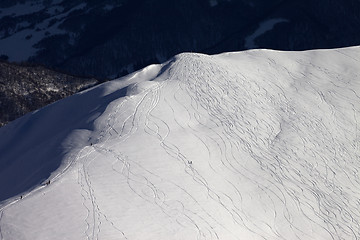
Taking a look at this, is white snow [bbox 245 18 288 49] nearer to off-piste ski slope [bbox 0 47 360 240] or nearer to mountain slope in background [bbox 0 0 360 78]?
mountain slope in background [bbox 0 0 360 78]

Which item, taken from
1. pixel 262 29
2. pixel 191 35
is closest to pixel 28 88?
pixel 262 29

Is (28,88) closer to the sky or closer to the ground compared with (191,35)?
closer to the sky

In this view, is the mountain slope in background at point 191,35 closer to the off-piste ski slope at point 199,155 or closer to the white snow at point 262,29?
the white snow at point 262,29

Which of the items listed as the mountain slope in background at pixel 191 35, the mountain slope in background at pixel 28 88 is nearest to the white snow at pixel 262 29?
the mountain slope in background at pixel 191 35

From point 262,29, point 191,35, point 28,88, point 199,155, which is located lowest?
point 191,35

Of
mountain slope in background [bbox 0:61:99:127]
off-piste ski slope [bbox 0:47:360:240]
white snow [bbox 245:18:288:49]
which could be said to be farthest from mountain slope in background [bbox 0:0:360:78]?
off-piste ski slope [bbox 0:47:360:240]

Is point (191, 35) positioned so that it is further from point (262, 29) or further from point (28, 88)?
point (28, 88)
